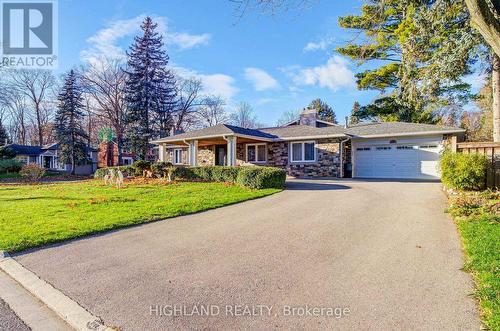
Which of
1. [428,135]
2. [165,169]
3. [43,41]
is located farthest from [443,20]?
[43,41]

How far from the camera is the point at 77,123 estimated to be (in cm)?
3025

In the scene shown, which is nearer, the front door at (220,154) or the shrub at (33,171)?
the shrub at (33,171)

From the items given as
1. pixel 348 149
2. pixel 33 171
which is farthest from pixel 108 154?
pixel 348 149

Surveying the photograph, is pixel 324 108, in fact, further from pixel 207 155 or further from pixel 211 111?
pixel 207 155

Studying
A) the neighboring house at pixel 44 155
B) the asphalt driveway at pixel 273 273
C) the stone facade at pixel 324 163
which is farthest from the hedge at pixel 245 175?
the neighboring house at pixel 44 155

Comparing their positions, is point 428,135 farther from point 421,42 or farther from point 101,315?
point 101,315

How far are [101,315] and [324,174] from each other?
53.0 ft

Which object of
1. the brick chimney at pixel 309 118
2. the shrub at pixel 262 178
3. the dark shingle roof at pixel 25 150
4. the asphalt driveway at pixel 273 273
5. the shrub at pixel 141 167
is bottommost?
the asphalt driveway at pixel 273 273

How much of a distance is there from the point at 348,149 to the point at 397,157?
2823 millimetres

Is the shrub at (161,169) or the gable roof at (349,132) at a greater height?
the gable roof at (349,132)

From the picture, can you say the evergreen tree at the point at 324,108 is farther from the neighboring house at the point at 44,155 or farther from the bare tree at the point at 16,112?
the bare tree at the point at 16,112

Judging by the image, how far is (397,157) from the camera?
1689cm

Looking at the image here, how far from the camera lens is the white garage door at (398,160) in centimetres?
1587

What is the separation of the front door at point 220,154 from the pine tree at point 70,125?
664 inches
